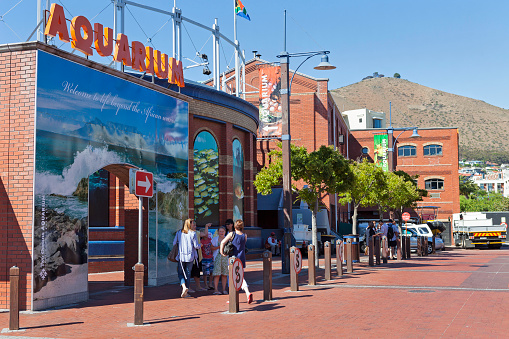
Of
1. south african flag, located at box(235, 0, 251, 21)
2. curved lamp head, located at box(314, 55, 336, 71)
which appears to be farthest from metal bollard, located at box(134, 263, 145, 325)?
south african flag, located at box(235, 0, 251, 21)

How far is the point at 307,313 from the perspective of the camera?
35.8ft

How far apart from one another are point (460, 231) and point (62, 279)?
39968 millimetres

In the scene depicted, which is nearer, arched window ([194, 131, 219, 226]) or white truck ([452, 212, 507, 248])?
arched window ([194, 131, 219, 226])

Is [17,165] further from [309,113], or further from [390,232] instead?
[309,113]

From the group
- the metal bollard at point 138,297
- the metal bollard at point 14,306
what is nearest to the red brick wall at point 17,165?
the metal bollard at point 14,306

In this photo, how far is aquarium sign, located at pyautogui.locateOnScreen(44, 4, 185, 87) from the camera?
13602 millimetres

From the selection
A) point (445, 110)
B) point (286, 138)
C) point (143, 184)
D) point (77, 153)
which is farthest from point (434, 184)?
point (445, 110)

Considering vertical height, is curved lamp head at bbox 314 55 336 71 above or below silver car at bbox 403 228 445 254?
above

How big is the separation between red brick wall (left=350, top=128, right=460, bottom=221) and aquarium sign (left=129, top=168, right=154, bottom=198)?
57.1 m

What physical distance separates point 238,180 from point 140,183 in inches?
711

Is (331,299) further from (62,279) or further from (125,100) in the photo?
(125,100)

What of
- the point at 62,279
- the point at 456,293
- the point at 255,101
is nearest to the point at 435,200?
the point at 255,101

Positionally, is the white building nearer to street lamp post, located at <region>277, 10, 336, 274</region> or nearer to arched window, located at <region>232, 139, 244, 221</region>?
arched window, located at <region>232, 139, 244, 221</region>

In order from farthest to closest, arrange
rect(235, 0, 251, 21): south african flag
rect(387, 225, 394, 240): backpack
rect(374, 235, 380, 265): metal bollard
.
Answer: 1. rect(235, 0, 251, 21): south african flag
2. rect(387, 225, 394, 240): backpack
3. rect(374, 235, 380, 265): metal bollard
